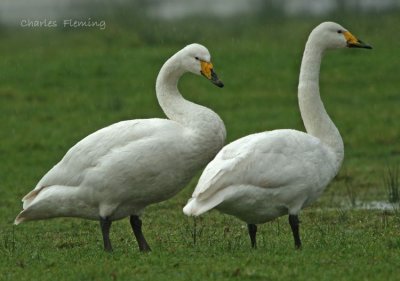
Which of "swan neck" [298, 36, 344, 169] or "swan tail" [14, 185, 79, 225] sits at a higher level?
"swan neck" [298, 36, 344, 169]

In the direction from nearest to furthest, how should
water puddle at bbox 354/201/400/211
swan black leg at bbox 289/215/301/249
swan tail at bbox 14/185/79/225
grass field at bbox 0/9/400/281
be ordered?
1. grass field at bbox 0/9/400/281
2. swan black leg at bbox 289/215/301/249
3. swan tail at bbox 14/185/79/225
4. water puddle at bbox 354/201/400/211

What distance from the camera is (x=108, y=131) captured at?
9586 millimetres

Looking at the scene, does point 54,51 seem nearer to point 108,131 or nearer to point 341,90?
point 341,90

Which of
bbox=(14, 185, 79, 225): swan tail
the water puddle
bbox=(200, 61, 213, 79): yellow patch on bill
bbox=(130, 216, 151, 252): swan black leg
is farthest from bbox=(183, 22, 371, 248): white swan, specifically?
the water puddle

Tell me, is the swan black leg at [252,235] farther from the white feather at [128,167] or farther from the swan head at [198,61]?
the swan head at [198,61]

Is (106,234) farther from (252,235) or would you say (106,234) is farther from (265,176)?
(265,176)

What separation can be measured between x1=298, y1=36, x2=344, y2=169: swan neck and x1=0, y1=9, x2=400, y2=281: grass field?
2.76ft

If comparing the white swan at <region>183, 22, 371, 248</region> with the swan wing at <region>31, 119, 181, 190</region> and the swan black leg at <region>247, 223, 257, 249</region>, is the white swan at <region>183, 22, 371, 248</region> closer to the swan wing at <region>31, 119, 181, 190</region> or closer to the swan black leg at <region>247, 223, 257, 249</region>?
the swan black leg at <region>247, 223, 257, 249</region>

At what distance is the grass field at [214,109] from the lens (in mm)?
8203

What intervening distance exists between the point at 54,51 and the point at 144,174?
17.3 meters

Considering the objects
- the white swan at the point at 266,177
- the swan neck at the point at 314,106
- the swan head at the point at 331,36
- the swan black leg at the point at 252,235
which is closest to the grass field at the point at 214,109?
the swan black leg at the point at 252,235

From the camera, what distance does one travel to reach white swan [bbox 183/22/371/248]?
8.46m

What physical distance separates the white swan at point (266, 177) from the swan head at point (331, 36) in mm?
1104

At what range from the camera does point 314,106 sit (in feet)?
31.6
